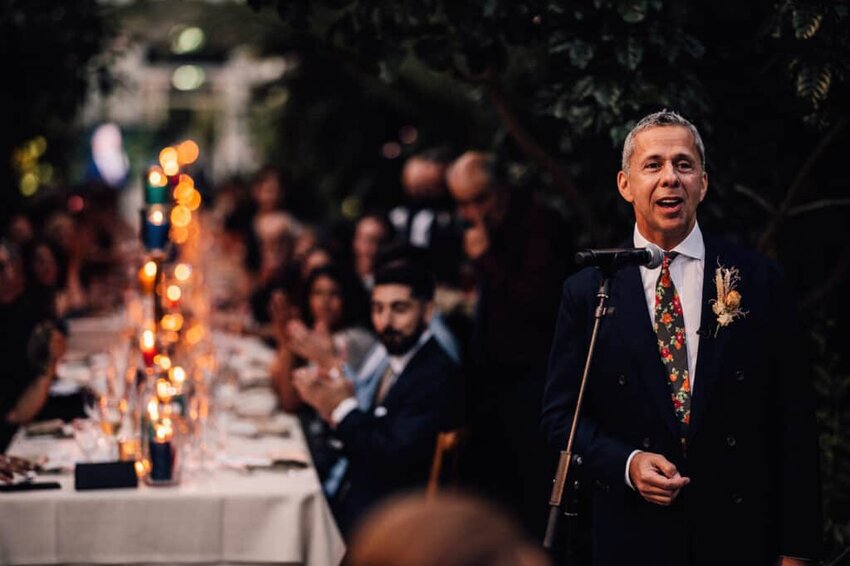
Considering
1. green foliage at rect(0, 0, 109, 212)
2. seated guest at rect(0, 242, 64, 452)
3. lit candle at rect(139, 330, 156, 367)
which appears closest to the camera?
lit candle at rect(139, 330, 156, 367)

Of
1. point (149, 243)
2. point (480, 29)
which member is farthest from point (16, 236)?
point (480, 29)

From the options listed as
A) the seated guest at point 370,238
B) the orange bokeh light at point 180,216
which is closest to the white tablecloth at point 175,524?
the seated guest at point 370,238

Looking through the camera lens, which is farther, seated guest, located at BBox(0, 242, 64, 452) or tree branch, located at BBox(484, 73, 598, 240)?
seated guest, located at BBox(0, 242, 64, 452)

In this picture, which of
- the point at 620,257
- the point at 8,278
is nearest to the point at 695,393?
the point at 620,257

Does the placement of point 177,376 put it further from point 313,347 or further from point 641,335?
point 641,335

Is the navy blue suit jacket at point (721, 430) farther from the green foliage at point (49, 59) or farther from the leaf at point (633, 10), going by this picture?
the green foliage at point (49, 59)

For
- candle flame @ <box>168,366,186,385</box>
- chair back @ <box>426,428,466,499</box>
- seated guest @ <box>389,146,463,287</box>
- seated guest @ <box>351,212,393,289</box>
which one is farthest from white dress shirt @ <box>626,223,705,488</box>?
seated guest @ <box>389,146,463,287</box>

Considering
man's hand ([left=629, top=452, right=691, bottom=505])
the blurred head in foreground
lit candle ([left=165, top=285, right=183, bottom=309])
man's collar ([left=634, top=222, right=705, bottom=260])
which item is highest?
man's collar ([left=634, top=222, right=705, bottom=260])

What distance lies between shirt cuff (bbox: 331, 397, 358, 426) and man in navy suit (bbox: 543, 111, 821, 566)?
186 cm

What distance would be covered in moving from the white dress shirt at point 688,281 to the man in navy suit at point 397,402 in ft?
5.86

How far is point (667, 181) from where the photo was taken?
3125 mm

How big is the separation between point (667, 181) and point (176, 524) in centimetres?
213

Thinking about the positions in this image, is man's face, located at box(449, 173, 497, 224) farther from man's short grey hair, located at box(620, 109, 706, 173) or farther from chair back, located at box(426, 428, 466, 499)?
man's short grey hair, located at box(620, 109, 706, 173)

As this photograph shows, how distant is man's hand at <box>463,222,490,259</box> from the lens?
6.40 meters
